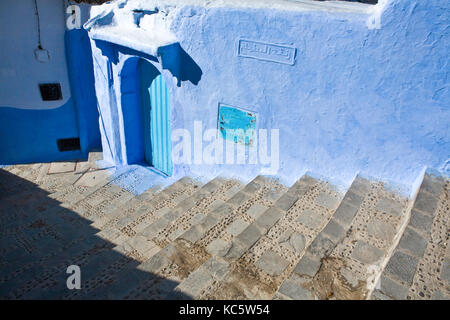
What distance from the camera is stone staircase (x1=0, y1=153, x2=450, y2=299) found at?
2.64m

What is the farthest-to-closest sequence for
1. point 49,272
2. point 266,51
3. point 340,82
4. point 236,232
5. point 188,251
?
1. point 266,51
2. point 340,82
3. point 49,272
4. point 236,232
5. point 188,251

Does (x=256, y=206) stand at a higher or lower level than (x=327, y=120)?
lower

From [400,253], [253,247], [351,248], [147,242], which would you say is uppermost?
[400,253]

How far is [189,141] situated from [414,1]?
375 cm

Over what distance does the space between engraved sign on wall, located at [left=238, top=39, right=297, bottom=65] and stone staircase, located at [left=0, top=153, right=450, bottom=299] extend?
153 centimetres

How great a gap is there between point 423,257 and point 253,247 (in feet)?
4.56

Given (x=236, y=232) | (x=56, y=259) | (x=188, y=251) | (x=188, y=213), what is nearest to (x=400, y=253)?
(x=236, y=232)

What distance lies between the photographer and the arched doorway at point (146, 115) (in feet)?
21.2

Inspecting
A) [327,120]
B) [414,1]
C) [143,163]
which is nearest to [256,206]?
[327,120]

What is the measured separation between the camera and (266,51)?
14.2ft

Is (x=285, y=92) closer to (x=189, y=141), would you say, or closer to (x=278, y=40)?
(x=278, y=40)

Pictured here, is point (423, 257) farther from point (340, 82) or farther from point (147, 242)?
point (147, 242)

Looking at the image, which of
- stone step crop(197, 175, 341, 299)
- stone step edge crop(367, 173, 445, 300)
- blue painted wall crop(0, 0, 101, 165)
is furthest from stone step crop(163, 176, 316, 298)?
blue painted wall crop(0, 0, 101, 165)

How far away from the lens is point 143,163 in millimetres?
7703
